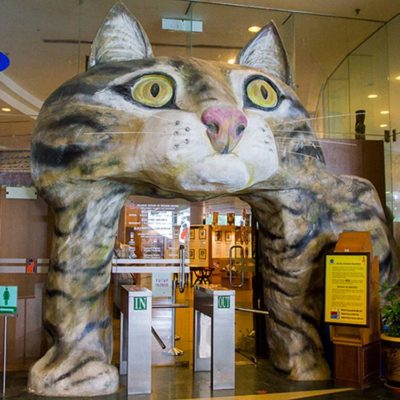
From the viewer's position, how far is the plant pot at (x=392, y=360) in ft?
14.0

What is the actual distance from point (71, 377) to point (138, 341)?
567mm

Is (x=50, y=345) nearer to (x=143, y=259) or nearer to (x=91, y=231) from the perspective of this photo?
(x=91, y=231)

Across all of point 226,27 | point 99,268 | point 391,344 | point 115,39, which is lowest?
point 391,344

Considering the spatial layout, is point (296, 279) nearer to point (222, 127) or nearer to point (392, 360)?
point (392, 360)

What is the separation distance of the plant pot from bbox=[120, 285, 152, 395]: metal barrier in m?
1.96

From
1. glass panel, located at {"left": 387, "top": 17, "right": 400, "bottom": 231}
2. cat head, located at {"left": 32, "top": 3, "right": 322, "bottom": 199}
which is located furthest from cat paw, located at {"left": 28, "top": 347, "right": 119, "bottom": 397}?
glass panel, located at {"left": 387, "top": 17, "right": 400, "bottom": 231}

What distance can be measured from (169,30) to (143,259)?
279 centimetres

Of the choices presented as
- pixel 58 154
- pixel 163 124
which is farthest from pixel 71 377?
pixel 163 124

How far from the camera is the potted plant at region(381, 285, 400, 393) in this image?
427cm

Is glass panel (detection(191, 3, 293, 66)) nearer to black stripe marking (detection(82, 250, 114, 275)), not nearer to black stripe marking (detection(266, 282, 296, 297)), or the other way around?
black stripe marking (detection(266, 282, 296, 297))

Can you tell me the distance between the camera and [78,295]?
13.4 ft

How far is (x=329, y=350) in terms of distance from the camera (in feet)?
15.6

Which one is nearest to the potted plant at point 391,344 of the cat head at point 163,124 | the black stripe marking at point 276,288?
the black stripe marking at point 276,288

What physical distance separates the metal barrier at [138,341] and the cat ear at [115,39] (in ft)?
6.11
